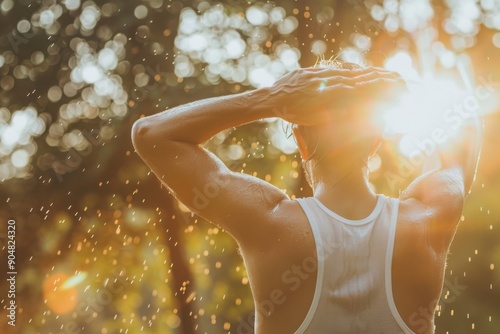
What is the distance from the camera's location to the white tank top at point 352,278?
2.17m

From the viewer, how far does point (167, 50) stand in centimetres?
1443

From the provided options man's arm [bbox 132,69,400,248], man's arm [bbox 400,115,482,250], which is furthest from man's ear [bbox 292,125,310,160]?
man's arm [bbox 400,115,482,250]

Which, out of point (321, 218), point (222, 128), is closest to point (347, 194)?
point (321, 218)

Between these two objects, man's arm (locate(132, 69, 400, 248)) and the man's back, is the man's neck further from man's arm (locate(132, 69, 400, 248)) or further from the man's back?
man's arm (locate(132, 69, 400, 248))

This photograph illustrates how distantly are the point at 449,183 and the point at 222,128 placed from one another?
37.0 inches

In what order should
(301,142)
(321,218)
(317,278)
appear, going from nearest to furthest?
(317,278) < (321,218) < (301,142)

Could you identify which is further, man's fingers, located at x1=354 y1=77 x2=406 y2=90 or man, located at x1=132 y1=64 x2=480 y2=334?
man's fingers, located at x1=354 y1=77 x2=406 y2=90

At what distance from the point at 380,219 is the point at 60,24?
13207mm

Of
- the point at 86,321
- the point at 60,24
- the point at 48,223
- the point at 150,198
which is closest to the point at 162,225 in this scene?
the point at 150,198

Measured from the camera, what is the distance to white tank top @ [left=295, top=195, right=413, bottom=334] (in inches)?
85.5

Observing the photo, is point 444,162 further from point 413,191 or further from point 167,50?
point 167,50

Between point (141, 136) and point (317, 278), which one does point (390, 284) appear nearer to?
point (317, 278)

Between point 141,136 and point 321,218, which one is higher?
point 141,136

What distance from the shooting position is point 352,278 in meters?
2.19
